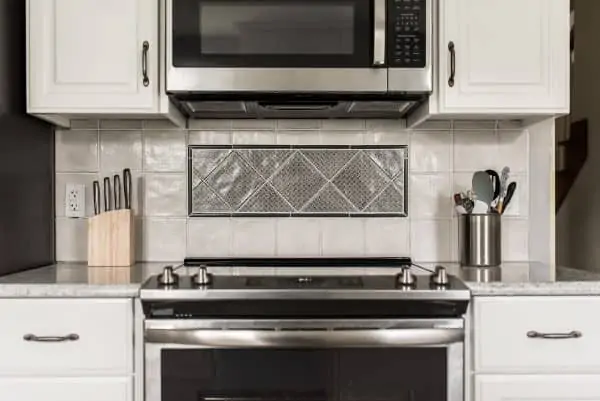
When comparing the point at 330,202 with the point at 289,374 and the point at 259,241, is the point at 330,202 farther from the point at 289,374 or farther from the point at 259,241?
the point at 289,374

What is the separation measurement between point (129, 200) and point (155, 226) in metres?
0.14

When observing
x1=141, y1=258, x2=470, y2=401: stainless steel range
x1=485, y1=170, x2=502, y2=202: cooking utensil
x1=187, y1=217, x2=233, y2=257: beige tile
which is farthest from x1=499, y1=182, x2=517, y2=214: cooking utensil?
x1=187, y1=217, x2=233, y2=257: beige tile

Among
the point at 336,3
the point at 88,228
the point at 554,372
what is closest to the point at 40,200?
the point at 88,228

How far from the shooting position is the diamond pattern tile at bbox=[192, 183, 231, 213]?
2.03 metres

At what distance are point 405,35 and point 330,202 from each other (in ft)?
2.00

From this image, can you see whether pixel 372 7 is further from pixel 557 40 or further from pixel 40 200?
pixel 40 200

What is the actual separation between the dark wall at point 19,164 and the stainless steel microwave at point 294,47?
0.45 meters

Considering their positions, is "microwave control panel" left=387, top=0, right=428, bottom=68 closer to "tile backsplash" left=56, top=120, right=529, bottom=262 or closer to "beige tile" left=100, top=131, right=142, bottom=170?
"tile backsplash" left=56, top=120, right=529, bottom=262

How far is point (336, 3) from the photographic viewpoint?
1693mm

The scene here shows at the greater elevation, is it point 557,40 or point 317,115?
point 557,40

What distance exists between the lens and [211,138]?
2041 mm

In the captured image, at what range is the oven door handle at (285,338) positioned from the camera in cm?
146

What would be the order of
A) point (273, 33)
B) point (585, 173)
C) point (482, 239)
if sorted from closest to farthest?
1. point (273, 33)
2. point (482, 239)
3. point (585, 173)

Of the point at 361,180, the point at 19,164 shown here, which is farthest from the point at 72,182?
the point at 361,180
